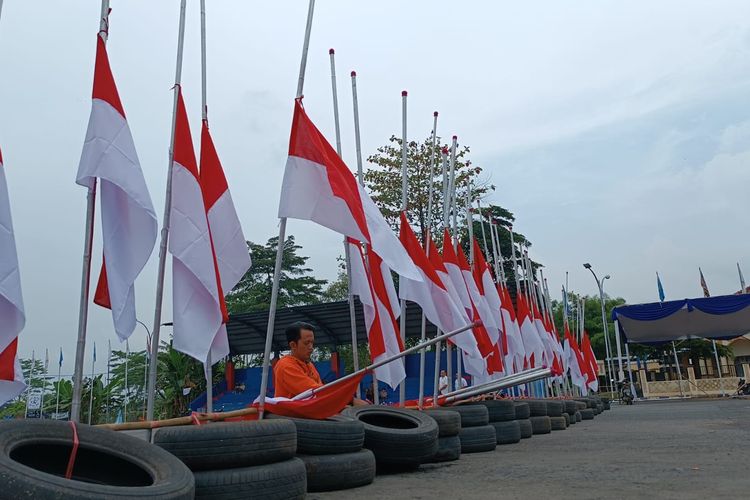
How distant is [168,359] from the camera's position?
2920 centimetres

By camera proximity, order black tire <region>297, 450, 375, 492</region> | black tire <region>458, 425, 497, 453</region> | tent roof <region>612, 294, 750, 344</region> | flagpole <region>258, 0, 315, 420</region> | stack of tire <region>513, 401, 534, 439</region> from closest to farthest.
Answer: black tire <region>297, 450, 375, 492</region> < flagpole <region>258, 0, 315, 420</region> < black tire <region>458, 425, 497, 453</region> < stack of tire <region>513, 401, 534, 439</region> < tent roof <region>612, 294, 750, 344</region>

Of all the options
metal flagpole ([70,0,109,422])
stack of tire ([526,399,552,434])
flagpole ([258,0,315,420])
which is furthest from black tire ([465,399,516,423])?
metal flagpole ([70,0,109,422])

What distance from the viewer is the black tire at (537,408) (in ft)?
38.3

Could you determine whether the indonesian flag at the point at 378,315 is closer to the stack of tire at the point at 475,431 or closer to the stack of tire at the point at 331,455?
the stack of tire at the point at 475,431

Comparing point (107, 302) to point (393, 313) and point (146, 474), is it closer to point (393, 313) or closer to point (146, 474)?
point (146, 474)

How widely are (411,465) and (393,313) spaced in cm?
243

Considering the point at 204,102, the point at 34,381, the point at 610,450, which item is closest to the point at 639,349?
the point at 34,381

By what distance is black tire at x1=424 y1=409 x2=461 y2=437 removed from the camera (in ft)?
22.6

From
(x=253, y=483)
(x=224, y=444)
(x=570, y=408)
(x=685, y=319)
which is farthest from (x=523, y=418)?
(x=685, y=319)

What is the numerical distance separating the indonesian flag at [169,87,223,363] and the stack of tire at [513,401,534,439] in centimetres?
620

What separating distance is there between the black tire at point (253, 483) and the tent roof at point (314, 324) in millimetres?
18034

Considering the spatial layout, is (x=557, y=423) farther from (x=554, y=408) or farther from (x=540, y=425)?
(x=540, y=425)

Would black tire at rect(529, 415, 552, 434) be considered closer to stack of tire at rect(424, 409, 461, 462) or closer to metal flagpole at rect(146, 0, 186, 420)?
stack of tire at rect(424, 409, 461, 462)

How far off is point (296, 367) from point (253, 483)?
1646 millimetres
